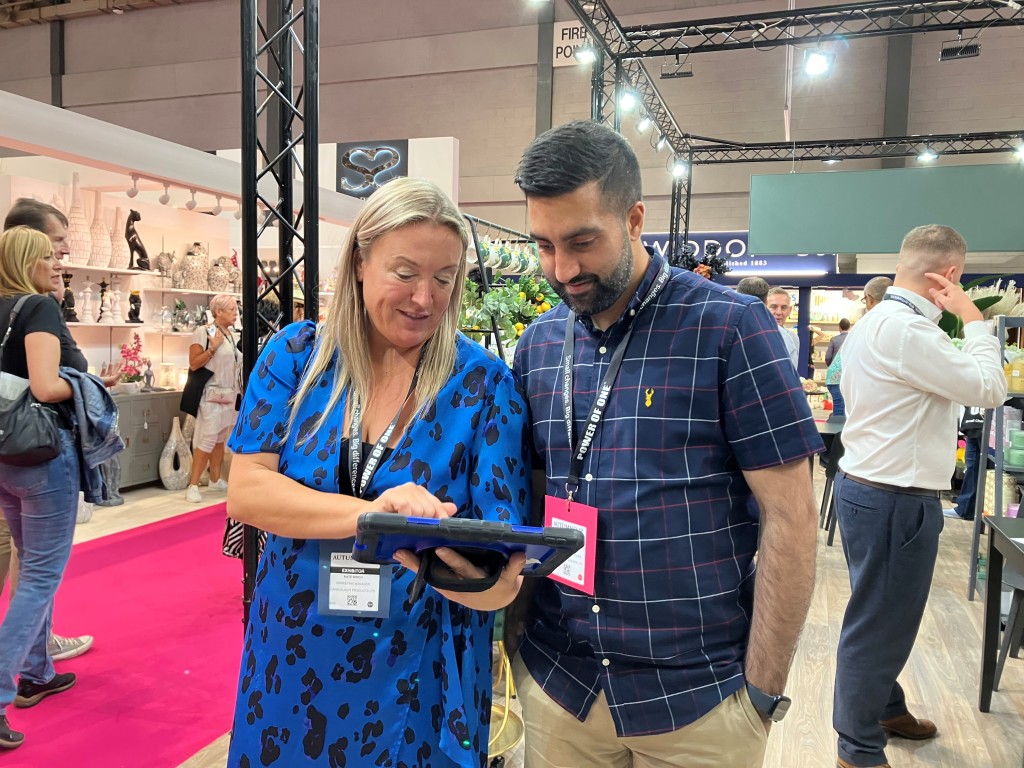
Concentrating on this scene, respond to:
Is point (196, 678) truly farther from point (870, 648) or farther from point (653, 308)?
point (653, 308)

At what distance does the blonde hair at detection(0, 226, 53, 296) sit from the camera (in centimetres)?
254

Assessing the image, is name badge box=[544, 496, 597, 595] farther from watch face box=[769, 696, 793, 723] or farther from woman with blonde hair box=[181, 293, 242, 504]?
woman with blonde hair box=[181, 293, 242, 504]

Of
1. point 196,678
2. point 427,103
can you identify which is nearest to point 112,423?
point 196,678

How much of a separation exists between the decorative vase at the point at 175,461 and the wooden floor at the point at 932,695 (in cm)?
441

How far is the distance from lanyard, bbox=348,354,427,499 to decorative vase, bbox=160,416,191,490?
601 centimetres

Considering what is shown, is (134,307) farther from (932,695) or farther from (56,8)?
(56,8)

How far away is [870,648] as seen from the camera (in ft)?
7.86

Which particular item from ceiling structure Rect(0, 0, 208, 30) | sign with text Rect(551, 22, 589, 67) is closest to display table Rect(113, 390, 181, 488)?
sign with text Rect(551, 22, 589, 67)

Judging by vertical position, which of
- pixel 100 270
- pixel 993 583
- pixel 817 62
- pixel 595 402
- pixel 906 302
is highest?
pixel 817 62

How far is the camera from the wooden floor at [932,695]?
2701 mm

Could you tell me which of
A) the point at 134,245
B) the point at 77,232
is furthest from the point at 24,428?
the point at 134,245

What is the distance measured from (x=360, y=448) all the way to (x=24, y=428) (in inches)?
71.6

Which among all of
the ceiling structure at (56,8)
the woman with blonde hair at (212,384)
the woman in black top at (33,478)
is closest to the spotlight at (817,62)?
the woman with blonde hair at (212,384)

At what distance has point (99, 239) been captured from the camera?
6742 mm
